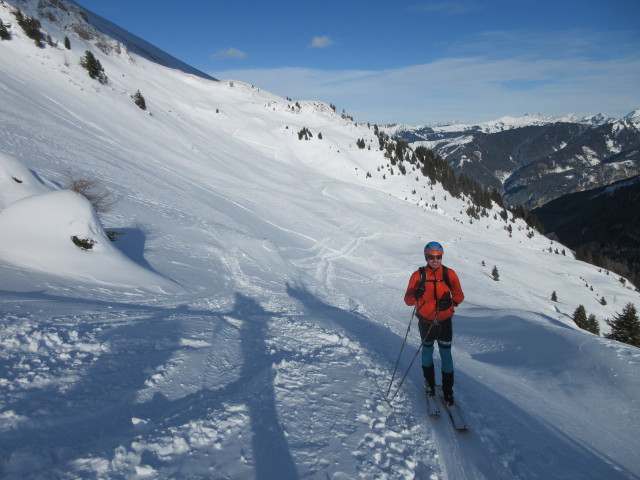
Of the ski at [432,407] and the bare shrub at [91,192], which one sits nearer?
the ski at [432,407]

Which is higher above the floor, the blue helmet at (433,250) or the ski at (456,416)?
the blue helmet at (433,250)

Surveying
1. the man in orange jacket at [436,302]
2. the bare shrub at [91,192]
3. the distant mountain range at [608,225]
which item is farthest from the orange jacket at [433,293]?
the distant mountain range at [608,225]

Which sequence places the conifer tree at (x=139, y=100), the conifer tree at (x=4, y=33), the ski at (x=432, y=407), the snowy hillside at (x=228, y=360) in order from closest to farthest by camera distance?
the snowy hillside at (x=228, y=360)
the ski at (x=432, y=407)
the conifer tree at (x=4, y=33)
the conifer tree at (x=139, y=100)

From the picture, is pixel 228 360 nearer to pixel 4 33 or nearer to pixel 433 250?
pixel 433 250

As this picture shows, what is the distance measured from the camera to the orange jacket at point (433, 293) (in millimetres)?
4848

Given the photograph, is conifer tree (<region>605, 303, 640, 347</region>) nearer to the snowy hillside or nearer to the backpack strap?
the snowy hillside

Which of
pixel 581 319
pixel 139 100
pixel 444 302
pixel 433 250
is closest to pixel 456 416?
pixel 444 302

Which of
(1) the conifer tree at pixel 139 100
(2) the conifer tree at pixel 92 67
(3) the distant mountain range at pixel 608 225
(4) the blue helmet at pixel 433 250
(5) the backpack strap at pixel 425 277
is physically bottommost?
(5) the backpack strap at pixel 425 277

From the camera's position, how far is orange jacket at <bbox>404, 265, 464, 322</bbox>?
191 inches

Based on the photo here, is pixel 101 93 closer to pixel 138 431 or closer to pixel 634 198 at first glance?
pixel 138 431

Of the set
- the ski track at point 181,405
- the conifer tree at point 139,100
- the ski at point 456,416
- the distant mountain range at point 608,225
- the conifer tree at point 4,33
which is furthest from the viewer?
the distant mountain range at point 608,225

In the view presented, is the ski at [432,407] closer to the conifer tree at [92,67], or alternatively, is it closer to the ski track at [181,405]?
the ski track at [181,405]

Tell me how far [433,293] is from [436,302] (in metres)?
0.13

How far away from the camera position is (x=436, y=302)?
484 centimetres
